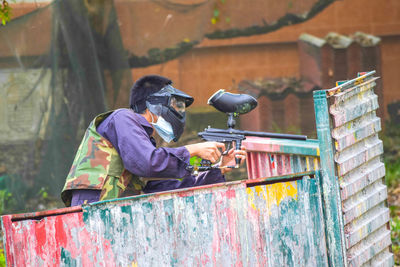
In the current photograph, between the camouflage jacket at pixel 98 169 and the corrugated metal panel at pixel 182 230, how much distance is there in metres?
0.65

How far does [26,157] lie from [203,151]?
422 centimetres

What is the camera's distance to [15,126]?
7.21 m

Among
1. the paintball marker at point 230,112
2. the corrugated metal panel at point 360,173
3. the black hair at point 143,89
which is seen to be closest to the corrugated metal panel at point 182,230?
the corrugated metal panel at point 360,173

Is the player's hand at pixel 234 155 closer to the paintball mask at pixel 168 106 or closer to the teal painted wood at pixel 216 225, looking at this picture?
the paintball mask at pixel 168 106

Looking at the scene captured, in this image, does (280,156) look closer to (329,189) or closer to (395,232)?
(329,189)

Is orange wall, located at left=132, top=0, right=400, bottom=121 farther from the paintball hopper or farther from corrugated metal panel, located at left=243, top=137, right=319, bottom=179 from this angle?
the paintball hopper

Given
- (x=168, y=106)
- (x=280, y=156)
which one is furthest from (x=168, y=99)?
(x=280, y=156)

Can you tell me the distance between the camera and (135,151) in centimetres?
339

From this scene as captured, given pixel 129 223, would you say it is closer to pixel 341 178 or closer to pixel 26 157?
pixel 341 178

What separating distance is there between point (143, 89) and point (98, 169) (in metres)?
0.64

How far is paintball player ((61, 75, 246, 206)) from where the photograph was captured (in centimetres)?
342

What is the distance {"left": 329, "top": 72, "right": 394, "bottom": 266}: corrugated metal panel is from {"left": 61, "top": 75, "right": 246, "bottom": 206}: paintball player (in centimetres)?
61

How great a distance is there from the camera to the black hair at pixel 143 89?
155 inches

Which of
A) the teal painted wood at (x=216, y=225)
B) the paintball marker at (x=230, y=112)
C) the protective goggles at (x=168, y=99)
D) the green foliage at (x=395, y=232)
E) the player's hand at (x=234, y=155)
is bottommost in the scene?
the green foliage at (x=395, y=232)
